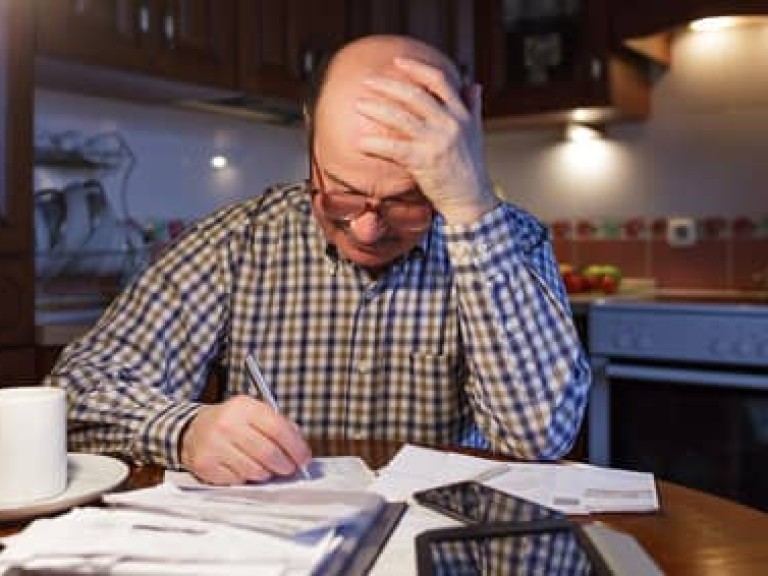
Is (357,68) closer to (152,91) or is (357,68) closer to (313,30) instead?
(152,91)

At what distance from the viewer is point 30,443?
2.47 feet

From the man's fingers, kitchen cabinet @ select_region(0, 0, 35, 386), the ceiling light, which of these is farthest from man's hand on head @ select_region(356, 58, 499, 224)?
the ceiling light

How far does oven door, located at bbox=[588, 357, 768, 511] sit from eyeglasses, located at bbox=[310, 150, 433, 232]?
4.83ft

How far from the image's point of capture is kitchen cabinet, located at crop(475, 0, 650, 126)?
9.07 feet

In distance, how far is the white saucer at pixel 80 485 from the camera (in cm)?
75

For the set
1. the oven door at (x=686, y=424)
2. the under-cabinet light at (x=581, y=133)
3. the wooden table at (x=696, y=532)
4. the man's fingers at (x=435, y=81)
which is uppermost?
the under-cabinet light at (x=581, y=133)

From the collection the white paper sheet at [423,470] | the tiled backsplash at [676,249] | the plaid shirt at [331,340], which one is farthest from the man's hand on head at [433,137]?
the tiled backsplash at [676,249]

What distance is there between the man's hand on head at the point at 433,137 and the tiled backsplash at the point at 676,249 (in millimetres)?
Answer: 2044

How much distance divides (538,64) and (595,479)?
2.23 metres

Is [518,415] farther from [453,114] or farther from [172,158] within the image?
[172,158]

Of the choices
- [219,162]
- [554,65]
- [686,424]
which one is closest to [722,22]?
[554,65]

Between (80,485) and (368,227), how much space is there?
436mm

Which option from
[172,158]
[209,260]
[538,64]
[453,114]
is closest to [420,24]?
[538,64]

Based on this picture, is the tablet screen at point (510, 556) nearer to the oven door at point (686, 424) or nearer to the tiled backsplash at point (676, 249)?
the oven door at point (686, 424)
